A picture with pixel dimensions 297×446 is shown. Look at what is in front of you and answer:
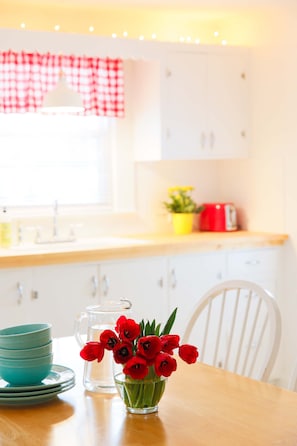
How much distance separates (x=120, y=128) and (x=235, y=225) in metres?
1.00

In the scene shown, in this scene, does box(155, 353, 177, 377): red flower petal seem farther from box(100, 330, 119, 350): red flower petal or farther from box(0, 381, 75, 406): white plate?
box(0, 381, 75, 406): white plate

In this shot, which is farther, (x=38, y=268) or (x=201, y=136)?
(x=201, y=136)

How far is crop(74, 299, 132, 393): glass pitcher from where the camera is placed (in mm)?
1985

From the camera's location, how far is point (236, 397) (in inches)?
77.9

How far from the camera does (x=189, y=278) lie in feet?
14.8

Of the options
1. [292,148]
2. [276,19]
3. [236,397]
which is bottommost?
[236,397]

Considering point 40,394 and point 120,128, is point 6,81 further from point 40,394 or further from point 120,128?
point 40,394

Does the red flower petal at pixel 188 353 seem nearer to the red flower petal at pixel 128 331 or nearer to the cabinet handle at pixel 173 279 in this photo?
Answer: the red flower petal at pixel 128 331

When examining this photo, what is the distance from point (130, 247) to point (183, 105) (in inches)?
42.5

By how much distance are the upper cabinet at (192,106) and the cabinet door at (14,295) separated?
129cm

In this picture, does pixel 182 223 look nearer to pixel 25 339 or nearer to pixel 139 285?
pixel 139 285

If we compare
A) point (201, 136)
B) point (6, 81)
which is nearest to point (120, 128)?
point (201, 136)

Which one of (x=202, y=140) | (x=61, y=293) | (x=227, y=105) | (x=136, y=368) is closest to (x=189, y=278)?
(x=61, y=293)

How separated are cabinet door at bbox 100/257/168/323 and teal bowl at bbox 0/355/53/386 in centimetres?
217
